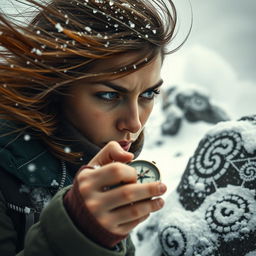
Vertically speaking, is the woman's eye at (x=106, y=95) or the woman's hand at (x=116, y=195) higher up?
the woman's eye at (x=106, y=95)

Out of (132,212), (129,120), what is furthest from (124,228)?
(129,120)

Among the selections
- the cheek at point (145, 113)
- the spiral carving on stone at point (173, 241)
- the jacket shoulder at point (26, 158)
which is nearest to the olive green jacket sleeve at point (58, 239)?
the jacket shoulder at point (26, 158)

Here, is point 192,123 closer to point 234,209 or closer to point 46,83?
point 234,209

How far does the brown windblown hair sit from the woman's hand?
2.17ft

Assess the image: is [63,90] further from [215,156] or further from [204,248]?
[204,248]

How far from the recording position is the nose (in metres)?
1.46

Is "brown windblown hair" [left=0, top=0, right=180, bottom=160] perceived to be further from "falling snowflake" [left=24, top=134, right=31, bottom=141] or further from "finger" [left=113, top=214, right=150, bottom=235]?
"finger" [left=113, top=214, right=150, bottom=235]

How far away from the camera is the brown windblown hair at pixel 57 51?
142cm

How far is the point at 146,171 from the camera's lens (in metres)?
1.12

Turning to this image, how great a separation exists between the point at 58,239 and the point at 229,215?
1.21 metres

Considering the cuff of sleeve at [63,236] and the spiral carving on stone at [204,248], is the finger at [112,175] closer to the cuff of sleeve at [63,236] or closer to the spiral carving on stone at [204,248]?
the cuff of sleeve at [63,236]

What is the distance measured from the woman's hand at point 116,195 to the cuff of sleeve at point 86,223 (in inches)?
0.7

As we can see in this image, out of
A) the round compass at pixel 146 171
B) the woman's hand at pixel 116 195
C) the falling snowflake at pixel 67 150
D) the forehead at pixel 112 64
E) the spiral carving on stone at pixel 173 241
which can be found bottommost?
the spiral carving on stone at pixel 173 241

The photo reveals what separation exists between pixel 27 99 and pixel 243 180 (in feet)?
4.65
